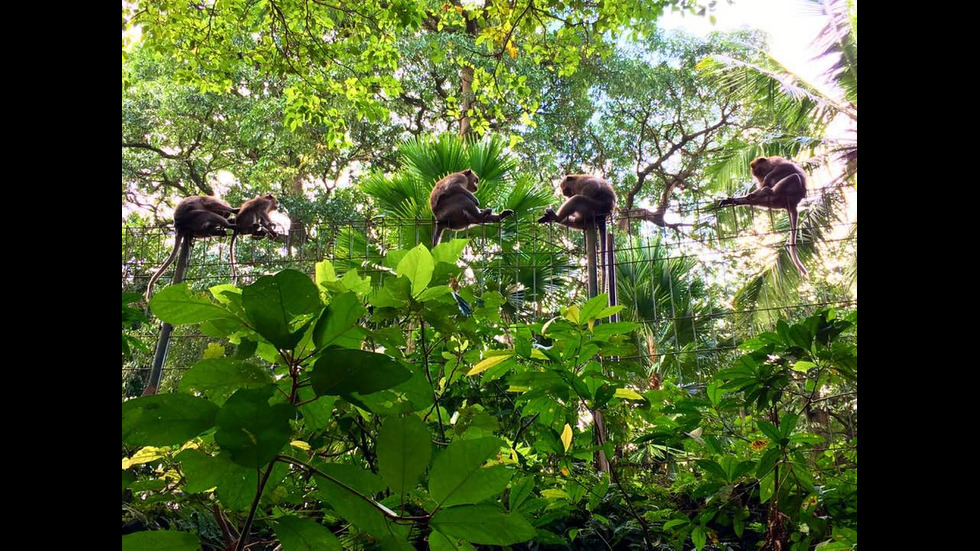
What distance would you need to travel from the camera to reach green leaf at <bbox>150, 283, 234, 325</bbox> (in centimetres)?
50

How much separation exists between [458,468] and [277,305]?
18cm

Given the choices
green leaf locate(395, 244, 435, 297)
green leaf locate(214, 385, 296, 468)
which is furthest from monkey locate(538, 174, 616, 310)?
green leaf locate(214, 385, 296, 468)

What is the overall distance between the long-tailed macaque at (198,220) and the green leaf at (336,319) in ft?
8.79

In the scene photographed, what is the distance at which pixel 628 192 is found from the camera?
9.22m

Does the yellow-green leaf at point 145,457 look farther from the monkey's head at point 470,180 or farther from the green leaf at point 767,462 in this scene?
the monkey's head at point 470,180

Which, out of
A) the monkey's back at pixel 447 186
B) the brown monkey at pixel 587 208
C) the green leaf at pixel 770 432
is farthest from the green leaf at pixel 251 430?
the monkey's back at pixel 447 186

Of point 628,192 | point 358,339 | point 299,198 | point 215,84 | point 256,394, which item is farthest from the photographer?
point 628,192

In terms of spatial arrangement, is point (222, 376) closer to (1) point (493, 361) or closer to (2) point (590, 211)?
(1) point (493, 361)
